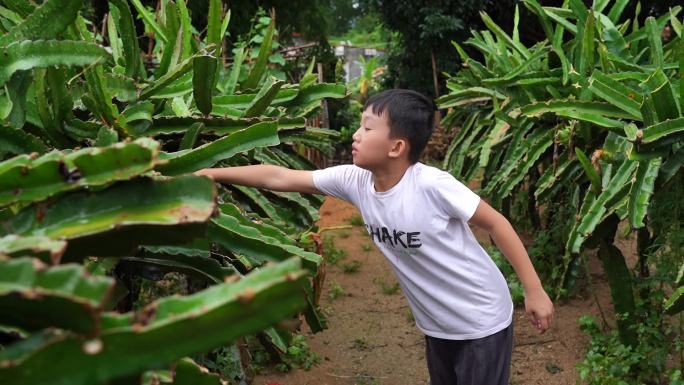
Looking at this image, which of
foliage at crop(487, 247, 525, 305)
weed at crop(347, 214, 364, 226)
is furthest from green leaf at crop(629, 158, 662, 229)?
weed at crop(347, 214, 364, 226)

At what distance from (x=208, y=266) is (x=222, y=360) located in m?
1.03

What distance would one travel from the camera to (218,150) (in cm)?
196

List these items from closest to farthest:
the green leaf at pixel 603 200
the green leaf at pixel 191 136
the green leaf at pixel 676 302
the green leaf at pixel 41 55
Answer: the green leaf at pixel 41 55 < the green leaf at pixel 191 136 < the green leaf at pixel 676 302 < the green leaf at pixel 603 200

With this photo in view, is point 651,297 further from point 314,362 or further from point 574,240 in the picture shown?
point 314,362

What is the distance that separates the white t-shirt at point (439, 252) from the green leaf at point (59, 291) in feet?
4.73

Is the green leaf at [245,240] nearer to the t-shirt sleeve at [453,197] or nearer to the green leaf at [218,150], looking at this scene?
the green leaf at [218,150]

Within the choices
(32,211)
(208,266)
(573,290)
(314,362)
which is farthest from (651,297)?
(32,211)

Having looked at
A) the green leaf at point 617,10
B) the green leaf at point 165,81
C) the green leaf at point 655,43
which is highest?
the green leaf at point 617,10

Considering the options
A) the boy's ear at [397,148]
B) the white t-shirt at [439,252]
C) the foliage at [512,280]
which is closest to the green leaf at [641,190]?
the white t-shirt at [439,252]

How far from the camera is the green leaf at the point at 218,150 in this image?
6.19 feet

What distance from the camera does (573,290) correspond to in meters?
4.75

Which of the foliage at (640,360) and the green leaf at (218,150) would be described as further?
the foliage at (640,360)

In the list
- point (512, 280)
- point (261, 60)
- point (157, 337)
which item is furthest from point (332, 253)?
point (157, 337)

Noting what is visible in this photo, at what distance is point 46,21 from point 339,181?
42.6 inches
